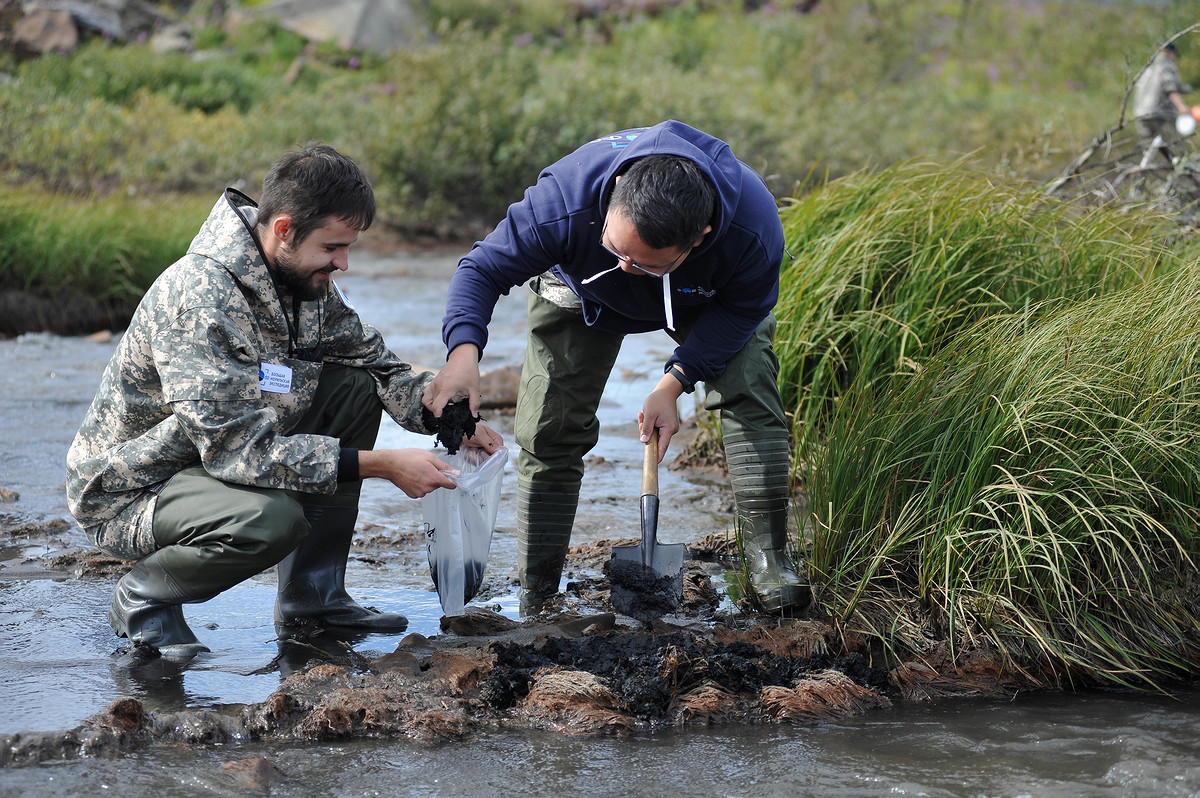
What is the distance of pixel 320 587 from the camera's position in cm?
347

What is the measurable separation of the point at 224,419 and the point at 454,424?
69 centimetres

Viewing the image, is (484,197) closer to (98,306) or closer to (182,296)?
(98,306)

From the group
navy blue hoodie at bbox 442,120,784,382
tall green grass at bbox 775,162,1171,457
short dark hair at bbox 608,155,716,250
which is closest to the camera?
short dark hair at bbox 608,155,716,250

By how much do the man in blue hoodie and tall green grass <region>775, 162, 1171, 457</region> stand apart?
79cm

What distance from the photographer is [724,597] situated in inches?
148

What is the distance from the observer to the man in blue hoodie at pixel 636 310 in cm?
302

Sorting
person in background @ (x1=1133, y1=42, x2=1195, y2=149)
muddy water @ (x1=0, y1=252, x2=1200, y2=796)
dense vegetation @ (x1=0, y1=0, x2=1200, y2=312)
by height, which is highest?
dense vegetation @ (x1=0, y1=0, x2=1200, y2=312)

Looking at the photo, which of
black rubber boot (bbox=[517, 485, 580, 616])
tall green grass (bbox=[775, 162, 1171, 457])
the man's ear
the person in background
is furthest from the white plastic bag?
the person in background

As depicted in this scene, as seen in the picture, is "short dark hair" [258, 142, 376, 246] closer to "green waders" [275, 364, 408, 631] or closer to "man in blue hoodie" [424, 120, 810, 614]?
"man in blue hoodie" [424, 120, 810, 614]

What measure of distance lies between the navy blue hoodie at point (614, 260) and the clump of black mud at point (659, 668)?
0.81m

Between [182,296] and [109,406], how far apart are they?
1.41ft

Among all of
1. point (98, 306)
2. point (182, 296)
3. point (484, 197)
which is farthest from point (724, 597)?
point (484, 197)

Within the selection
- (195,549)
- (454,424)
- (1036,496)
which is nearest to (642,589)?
(454,424)

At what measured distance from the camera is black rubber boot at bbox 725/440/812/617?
3535mm
